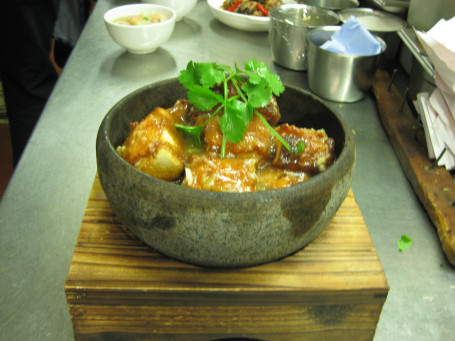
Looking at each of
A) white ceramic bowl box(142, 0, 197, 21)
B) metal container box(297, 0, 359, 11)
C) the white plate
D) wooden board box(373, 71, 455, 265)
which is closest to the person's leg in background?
white ceramic bowl box(142, 0, 197, 21)

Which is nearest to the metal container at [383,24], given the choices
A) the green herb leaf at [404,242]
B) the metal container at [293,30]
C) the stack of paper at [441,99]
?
the metal container at [293,30]

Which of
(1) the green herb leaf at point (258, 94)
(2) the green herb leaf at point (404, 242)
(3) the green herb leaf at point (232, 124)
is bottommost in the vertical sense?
(2) the green herb leaf at point (404, 242)

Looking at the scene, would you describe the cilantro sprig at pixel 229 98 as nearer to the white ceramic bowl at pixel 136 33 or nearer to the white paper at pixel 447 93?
the white paper at pixel 447 93

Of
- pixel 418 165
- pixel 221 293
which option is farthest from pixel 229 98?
pixel 418 165

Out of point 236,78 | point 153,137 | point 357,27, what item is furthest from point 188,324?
point 357,27

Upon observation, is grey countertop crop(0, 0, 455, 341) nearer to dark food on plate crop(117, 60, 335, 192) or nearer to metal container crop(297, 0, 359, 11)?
dark food on plate crop(117, 60, 335, 192)

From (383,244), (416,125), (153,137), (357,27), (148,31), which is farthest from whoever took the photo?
(148,31)

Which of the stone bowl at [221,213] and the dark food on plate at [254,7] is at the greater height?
the stone bowl at [221,213]

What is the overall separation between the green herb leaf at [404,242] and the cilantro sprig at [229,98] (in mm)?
551

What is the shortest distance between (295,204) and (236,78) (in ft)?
1.28

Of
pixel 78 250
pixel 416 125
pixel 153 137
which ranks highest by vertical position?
pixel 153 137

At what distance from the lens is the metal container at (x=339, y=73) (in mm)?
1694

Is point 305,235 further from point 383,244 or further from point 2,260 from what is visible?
point 2,260

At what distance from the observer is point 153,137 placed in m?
0.83
